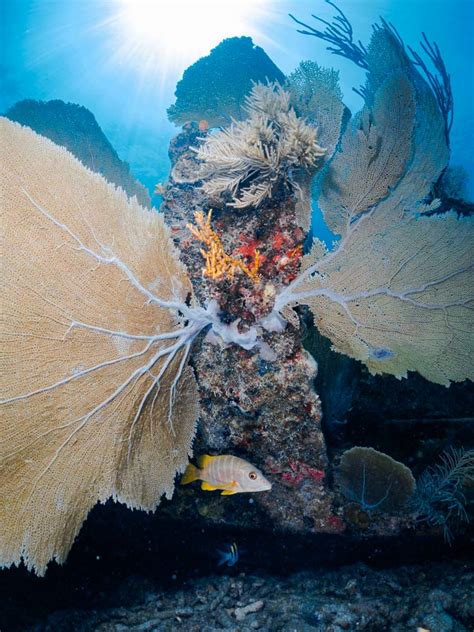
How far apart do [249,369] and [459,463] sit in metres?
2.64

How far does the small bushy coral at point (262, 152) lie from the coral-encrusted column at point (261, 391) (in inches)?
12.2

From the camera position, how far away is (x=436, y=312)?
298 centimetres

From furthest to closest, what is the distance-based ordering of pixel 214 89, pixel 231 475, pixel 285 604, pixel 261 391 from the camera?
pixel 214 89, pixel 285 604, pixel 261 391, pixel 231 475

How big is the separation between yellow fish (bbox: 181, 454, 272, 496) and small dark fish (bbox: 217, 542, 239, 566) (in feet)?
4.83

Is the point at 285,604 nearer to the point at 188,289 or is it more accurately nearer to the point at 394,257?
the point at 188,289

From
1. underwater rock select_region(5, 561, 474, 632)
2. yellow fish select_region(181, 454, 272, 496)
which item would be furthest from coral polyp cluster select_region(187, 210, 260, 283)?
underwater rock select_region(5, 561, 474, 632)

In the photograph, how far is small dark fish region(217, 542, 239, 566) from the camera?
3.96 metres

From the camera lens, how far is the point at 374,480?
3590 mm

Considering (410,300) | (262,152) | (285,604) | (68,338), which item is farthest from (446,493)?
(68,338)

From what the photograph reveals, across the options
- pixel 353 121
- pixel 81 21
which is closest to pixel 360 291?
pixel 353 121

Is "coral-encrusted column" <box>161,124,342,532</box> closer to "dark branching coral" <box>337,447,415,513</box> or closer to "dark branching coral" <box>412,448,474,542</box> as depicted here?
"dark branching coral" <box>337,447,415,513</box>

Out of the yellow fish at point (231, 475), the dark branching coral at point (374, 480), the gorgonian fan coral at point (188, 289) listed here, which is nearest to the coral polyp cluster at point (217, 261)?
the gorgonian fan coral at point (188, 289)

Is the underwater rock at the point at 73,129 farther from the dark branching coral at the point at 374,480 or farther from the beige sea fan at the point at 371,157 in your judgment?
the dark branching coral at the point at 374,480

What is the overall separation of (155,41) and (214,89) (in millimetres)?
51763
